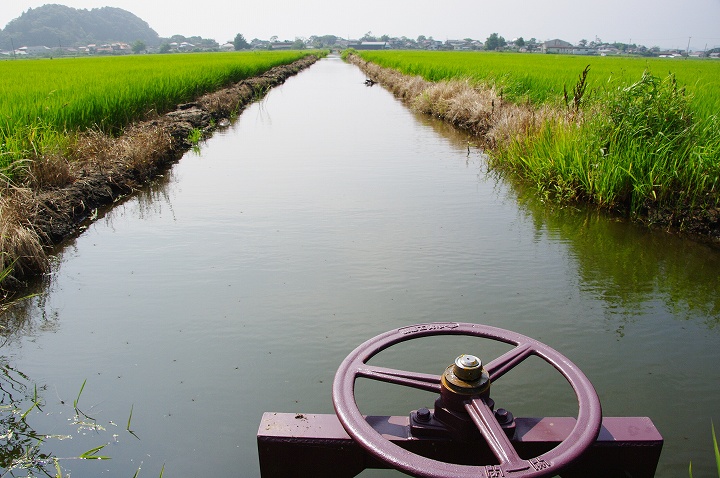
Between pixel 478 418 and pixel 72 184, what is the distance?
5.57m

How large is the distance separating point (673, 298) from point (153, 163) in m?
6.60

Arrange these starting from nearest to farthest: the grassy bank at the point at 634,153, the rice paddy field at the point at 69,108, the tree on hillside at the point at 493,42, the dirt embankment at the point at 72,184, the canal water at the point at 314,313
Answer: the canal water at the point at 314,313, the dirt embankment at the point at 72,184, the grassy bank at the point at 634,153, the rice paddy field at the point at 69,108, the tree on hillside at the point at 493,42

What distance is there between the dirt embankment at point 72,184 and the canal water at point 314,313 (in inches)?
9.7

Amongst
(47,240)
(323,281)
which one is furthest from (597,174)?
(47,240)

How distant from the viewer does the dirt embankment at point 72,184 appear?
425 cm

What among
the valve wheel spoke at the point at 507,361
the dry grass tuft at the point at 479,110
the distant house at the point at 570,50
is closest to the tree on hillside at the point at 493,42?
the distant house at the point at 570,50

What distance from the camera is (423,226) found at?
17.9ft

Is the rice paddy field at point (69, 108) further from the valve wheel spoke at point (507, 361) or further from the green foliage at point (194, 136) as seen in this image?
the valve wheel spoke at point (507, 361)

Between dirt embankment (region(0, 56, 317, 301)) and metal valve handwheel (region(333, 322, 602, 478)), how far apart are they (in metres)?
3.01

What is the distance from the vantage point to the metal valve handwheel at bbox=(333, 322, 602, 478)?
1564 millimetres

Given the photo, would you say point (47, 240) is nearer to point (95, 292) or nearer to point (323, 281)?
point (95, 292)

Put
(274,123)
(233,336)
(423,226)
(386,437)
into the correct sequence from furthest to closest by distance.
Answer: (274,123) < (423,226) < (233,336) < (386,437)

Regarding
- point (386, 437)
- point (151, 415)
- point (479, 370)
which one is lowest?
point (151, 415)

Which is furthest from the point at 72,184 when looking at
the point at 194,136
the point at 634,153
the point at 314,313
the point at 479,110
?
the point at 479,110
